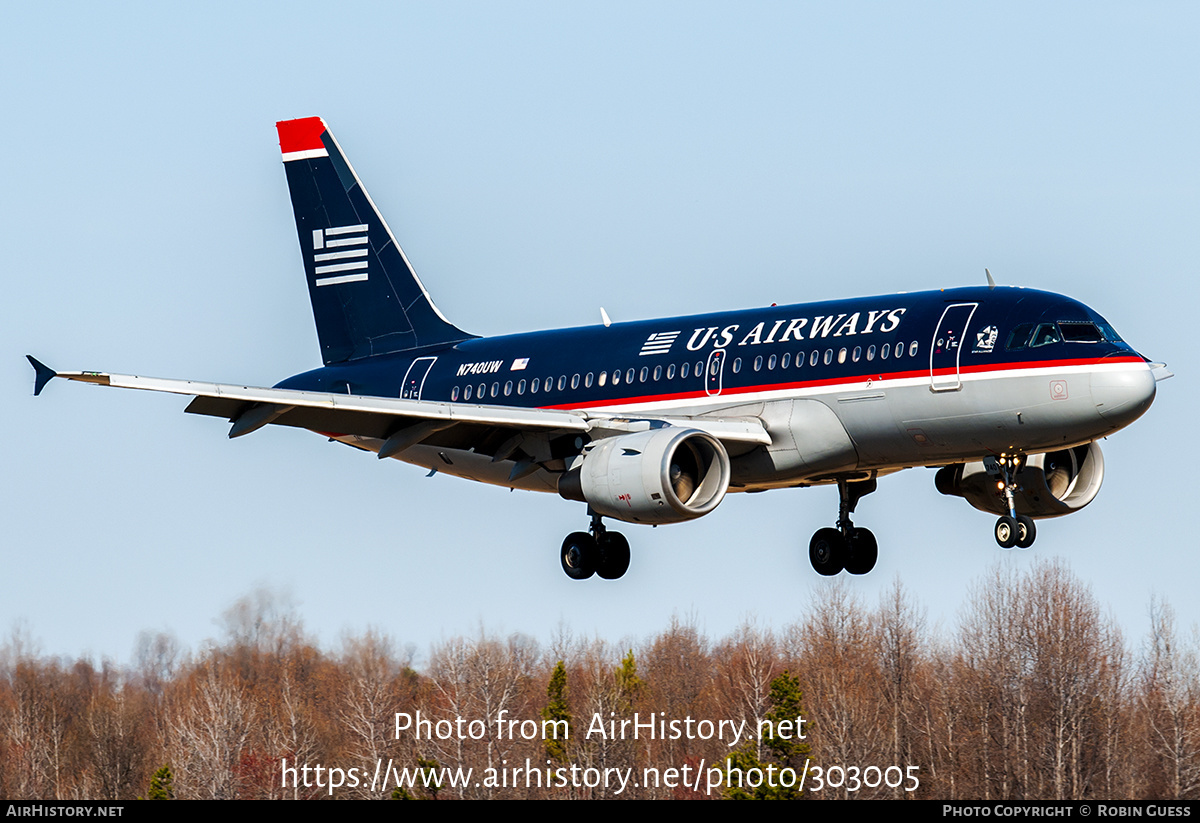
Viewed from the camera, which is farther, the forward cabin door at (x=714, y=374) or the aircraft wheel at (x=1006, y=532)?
the forward cabin door at (x=714, y=374)

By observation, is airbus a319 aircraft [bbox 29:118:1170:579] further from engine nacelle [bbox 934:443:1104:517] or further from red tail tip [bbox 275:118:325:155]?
red tail tip [bbox 275:118:325:155]

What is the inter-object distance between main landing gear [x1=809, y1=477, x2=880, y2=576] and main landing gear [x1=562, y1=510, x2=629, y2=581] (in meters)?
4.37

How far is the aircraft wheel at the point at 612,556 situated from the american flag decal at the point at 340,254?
466 inches

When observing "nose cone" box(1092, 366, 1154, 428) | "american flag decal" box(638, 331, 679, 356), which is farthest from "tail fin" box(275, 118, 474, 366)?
"nose cone" box(1092, 366, 1154, 428)

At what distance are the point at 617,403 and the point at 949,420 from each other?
25.2ft

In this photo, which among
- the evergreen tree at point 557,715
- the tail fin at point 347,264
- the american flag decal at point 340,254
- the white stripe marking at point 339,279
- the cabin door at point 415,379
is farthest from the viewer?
the evergreen tree at point 557,715

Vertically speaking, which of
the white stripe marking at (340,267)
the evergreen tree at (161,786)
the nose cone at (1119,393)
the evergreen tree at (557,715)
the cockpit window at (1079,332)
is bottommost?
the evergreen tree at (161,786)

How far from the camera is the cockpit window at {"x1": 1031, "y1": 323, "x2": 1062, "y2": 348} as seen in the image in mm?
32125

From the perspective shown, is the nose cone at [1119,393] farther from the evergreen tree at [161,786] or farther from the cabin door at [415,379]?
the evergreen tree at [161,786]

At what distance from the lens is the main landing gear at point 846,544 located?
3825 centimetres

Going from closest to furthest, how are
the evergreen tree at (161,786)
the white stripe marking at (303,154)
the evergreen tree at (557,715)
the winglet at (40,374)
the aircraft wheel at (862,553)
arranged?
the winglet at (40,374) → the aircraft wheel at (862,553) → the white stripe marking at (303,154) → the evergreen tree at (161,786) → the evergreen tree at (557,715)

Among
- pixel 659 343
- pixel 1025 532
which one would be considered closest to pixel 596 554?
pixel 659 343

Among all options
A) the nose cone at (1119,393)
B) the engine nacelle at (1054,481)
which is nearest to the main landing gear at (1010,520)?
the engine nacelle at (1054,481)

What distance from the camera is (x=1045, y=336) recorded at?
32188mm
